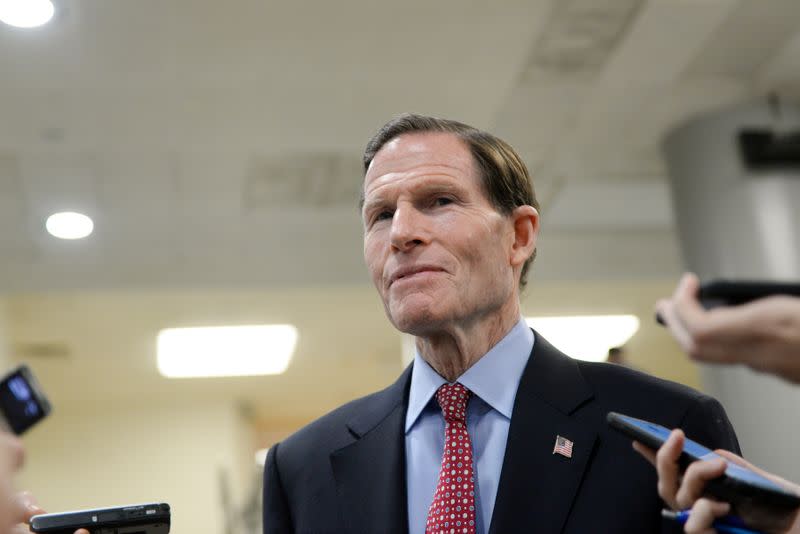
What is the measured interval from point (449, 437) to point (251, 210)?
5532 mm

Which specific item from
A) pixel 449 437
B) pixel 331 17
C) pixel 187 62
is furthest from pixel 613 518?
pixel 187 62

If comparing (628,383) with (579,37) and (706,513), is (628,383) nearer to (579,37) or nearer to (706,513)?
(706,513)

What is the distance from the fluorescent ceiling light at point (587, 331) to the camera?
10250 mm

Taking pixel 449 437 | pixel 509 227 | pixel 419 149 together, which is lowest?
pixel 449 437

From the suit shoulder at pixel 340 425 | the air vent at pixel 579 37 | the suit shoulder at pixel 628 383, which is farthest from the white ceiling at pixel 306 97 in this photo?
the suit shoulder at pixel 628 383

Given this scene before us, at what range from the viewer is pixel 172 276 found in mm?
8016

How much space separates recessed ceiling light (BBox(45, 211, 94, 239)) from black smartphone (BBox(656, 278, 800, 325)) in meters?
6.38

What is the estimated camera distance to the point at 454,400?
1.76m

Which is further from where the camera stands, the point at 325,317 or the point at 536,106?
the point at 325,317

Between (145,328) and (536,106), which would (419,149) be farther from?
(145,328)

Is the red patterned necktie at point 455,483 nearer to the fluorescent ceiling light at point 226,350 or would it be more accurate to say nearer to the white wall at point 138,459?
the fluorescent ceiling light at point 226,350

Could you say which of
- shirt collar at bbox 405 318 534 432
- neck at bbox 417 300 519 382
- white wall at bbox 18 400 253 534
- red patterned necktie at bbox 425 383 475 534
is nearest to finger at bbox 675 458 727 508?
red patterned necktie at bbox 425 383 475 534

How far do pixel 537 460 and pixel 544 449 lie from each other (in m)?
0.02

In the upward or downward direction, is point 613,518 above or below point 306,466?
below
